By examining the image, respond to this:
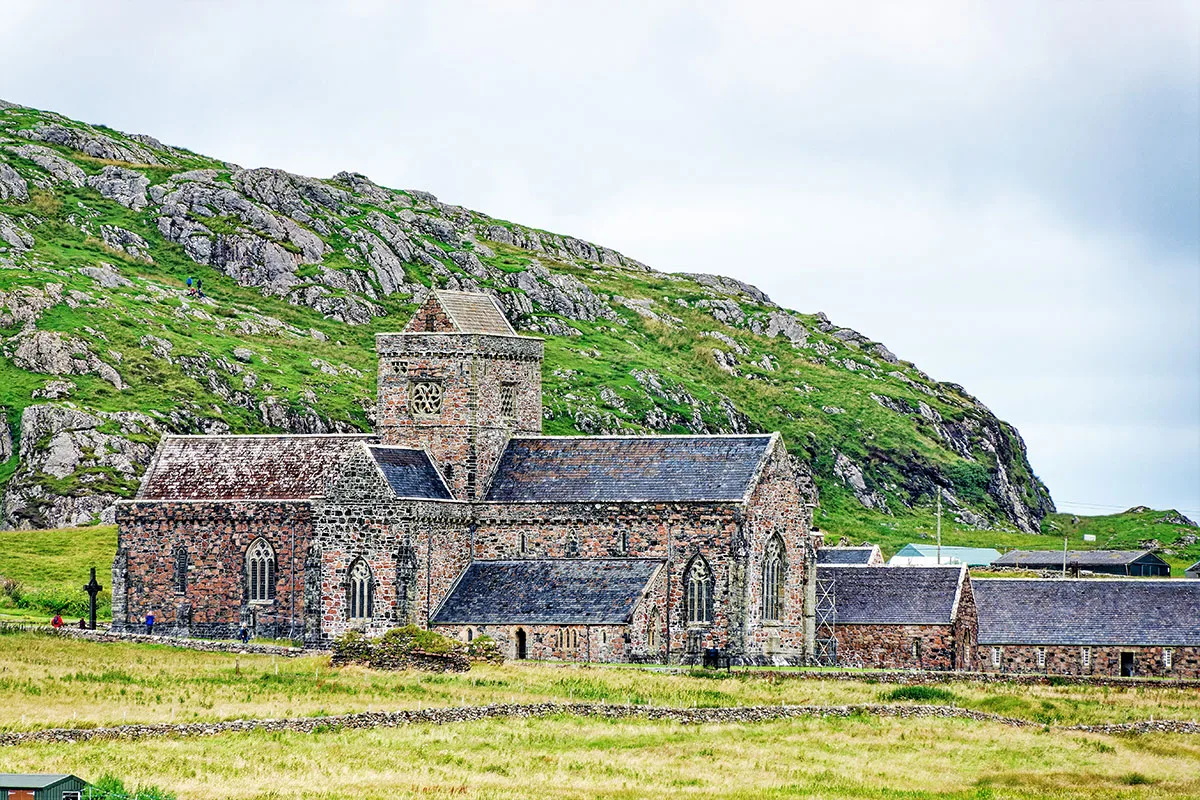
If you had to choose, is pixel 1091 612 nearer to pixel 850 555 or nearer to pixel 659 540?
pixel 850 555

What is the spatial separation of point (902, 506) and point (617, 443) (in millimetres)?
105122

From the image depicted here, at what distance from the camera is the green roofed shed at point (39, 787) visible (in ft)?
130

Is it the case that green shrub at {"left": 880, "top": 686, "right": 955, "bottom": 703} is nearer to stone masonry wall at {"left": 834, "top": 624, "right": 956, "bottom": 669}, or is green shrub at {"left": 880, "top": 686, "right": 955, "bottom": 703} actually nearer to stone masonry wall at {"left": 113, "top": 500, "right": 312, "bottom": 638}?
stone masonry wall at {"left": 834, "top": 624, "right": 956, "bottom": 669}

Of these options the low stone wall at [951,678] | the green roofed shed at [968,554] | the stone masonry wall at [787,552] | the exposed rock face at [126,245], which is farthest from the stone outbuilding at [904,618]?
the exposed rock face at [126,245]

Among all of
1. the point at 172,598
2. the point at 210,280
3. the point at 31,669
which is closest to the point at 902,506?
the point at 210,280

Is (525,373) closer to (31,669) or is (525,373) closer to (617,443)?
(617,443)

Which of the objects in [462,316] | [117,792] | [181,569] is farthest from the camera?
[462,316]

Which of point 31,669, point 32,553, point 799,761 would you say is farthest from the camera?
point 32,553

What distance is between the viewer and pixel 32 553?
366 feet

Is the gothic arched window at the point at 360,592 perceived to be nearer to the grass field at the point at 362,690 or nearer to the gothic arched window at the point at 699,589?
the grass field at the point at 362,690

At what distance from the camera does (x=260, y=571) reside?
89.4 metres

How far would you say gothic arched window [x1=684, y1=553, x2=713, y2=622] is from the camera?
8375 cm

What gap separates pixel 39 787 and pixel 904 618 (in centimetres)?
5498

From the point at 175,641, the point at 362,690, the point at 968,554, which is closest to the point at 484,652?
the point at 362,690
